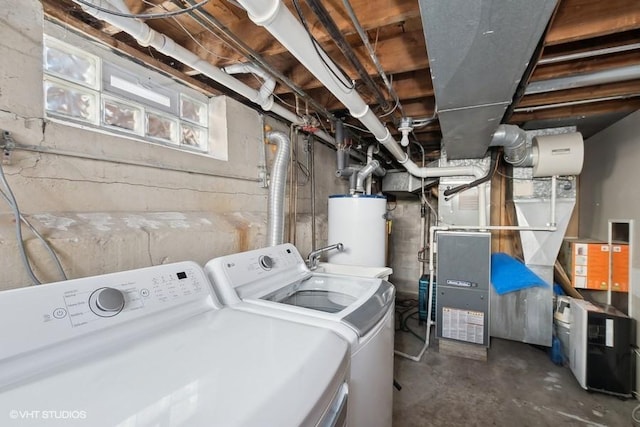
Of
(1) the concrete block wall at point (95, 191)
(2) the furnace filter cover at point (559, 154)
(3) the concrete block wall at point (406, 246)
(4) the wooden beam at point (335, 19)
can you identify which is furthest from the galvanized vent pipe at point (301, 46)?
(3) the concrete block wall at point (406, 246)

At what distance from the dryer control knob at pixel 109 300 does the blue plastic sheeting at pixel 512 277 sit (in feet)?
9.93

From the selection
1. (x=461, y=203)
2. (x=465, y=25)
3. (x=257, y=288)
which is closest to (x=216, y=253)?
(x=257, y=288)

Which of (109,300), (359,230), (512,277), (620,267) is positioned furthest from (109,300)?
(620,267)

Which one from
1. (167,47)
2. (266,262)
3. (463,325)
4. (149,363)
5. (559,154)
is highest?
(167,47)

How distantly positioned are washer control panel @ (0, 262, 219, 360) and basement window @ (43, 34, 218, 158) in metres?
0.90

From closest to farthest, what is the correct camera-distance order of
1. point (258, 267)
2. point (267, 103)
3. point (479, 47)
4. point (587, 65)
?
point (479, 47) < point (258, 267) < point (587, 65) < point (267, 103)

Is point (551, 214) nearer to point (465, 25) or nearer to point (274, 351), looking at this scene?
point (465, 25)

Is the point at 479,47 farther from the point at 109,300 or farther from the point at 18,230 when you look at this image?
the point at 18,230

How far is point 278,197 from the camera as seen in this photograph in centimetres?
201

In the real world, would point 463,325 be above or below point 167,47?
below

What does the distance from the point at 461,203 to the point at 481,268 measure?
0.80m

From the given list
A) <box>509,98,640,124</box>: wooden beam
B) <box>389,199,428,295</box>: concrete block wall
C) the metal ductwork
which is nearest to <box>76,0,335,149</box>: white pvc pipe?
the metal ductwork

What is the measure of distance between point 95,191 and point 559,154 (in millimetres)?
3487

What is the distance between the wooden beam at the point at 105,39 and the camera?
1.14 m
